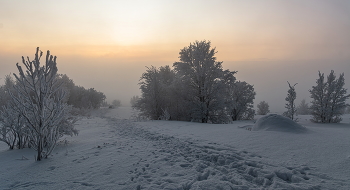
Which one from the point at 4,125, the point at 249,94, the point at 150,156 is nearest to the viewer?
the point at 150,156

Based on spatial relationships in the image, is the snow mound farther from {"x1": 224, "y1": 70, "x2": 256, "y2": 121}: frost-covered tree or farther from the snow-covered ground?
{"x1": 224, "y1": 70, "x2": 256, "y2": 121}: frost-covered tree

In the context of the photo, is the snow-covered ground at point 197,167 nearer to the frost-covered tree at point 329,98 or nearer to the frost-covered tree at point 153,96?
the frost-covered tree at point 153,96

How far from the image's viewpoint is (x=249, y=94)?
22.0m

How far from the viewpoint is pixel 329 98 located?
16.7m

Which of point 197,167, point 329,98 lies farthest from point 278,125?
point 329,98

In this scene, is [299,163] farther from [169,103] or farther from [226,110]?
[169,103]

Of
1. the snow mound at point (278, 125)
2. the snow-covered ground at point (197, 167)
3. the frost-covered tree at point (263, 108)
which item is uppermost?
the frost-covered tree at point (263, 108)

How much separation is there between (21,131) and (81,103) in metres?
27.3

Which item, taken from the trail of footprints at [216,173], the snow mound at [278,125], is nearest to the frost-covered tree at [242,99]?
the snow mound at [278,125]

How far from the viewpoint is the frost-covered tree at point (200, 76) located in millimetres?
13399

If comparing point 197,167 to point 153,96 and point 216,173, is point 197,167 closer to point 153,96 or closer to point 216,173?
point 216,173

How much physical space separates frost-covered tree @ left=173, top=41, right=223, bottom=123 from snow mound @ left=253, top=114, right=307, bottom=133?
6.22 m

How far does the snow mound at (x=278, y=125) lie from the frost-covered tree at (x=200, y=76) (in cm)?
622

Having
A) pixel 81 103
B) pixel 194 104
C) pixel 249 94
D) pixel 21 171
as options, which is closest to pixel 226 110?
pixel 194 104
